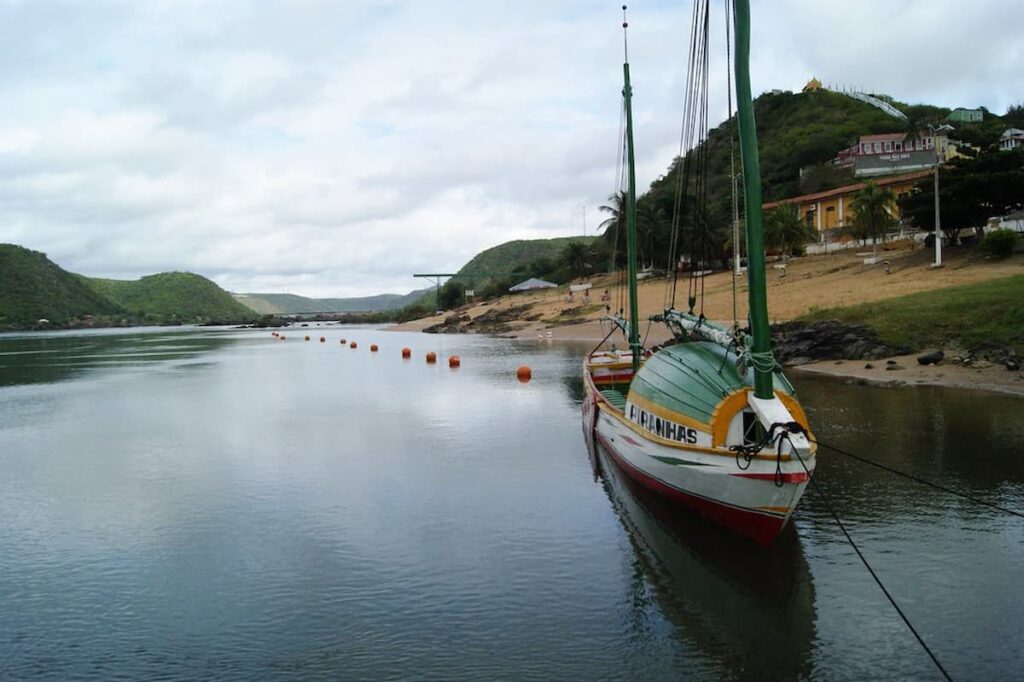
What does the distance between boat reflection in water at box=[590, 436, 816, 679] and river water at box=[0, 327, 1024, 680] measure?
47mm

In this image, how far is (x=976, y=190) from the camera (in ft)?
173

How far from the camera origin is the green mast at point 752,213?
13.3m

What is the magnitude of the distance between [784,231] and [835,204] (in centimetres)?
1716

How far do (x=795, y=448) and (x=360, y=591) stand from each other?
7602mm

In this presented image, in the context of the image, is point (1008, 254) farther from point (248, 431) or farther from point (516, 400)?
point (248, 431)

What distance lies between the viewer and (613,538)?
14875mm

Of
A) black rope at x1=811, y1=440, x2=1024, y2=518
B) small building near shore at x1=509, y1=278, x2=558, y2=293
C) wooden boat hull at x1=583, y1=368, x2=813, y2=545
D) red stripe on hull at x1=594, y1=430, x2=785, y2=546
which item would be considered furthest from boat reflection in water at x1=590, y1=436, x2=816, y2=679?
small building near shore at x1=509, y1=278, x2=558, y2=293

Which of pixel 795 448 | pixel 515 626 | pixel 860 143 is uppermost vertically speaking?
pixel 860 143

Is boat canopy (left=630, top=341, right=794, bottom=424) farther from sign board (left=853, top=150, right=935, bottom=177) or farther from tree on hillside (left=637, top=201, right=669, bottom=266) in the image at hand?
sign board (left=853, top=150, right=935, bottom=177)

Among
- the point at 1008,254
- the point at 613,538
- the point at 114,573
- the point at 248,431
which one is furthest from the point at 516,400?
the point at 1008,254

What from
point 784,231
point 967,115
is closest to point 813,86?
point 967,115

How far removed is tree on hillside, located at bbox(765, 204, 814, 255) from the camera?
248 ft

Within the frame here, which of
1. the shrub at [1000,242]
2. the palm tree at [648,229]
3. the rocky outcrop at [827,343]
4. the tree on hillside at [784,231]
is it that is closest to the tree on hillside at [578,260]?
the palm tree at [648,229]

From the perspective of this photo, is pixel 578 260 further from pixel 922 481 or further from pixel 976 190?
pixel 922 481
